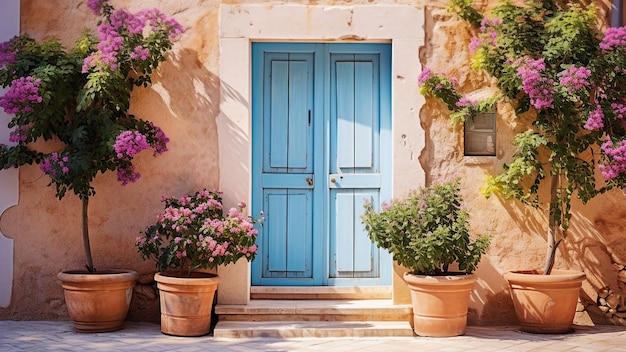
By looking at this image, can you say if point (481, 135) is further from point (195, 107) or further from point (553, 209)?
point (195, 107)

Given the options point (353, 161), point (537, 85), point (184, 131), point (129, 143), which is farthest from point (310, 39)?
point (537, 85)

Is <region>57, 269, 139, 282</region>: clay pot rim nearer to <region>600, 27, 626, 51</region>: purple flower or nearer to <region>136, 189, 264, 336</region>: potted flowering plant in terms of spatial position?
<region>136, 189, 264, 336</region>: potted flowering plant

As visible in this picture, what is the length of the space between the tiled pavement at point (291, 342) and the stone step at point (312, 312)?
387mm

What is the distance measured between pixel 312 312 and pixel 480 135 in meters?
2.29

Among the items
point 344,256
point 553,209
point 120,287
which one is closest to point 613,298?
point 553,209

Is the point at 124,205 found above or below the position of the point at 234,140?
below

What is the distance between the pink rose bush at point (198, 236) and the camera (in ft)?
20.6

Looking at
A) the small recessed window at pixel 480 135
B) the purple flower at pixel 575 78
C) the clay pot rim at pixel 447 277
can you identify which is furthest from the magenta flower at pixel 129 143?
the purple flower at pixel 575 78

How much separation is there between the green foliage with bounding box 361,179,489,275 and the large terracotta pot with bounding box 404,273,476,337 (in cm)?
13

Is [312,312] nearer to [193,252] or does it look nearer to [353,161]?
[193,252]

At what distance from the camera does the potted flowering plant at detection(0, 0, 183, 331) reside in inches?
255

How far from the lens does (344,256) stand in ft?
23.6

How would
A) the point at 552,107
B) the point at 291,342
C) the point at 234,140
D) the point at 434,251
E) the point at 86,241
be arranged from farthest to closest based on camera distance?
the point at 234,140, the point at 86,241, the point at 552,107, the point at 434,251, the point at 291,342

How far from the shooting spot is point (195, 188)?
7.00m
